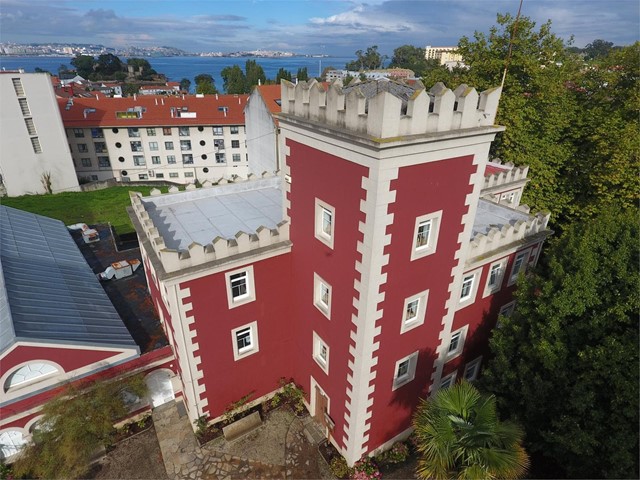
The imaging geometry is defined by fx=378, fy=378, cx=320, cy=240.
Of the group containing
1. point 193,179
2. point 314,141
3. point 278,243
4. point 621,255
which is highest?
point 314,141

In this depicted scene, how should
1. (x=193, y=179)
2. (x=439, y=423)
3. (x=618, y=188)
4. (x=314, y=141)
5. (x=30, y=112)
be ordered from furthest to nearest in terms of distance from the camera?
1. (x=193, y=179)
2. (x=30, y=112)
3. (x=618, y=188)
4. (x=314, y=141)
5. (x=439, y=423)

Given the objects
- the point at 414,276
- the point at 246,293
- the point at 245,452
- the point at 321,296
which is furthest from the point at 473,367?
the point at 246,293

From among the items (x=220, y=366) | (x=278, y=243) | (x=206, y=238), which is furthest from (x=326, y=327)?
(x=206, y=238)

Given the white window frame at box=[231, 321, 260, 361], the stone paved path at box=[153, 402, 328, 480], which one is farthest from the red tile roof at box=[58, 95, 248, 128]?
the stone paved path at box=[153, 402, 328, 480]

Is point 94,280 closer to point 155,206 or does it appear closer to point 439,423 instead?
point 155,206

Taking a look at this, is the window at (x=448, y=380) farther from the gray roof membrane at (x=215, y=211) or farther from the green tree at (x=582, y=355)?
the gray roof membrane at (x=215, y=211)

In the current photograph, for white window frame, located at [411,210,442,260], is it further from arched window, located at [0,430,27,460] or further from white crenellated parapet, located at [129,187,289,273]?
arched window, located at [0,430,27,460]

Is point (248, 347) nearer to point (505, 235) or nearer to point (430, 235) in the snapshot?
point (430, 235)
